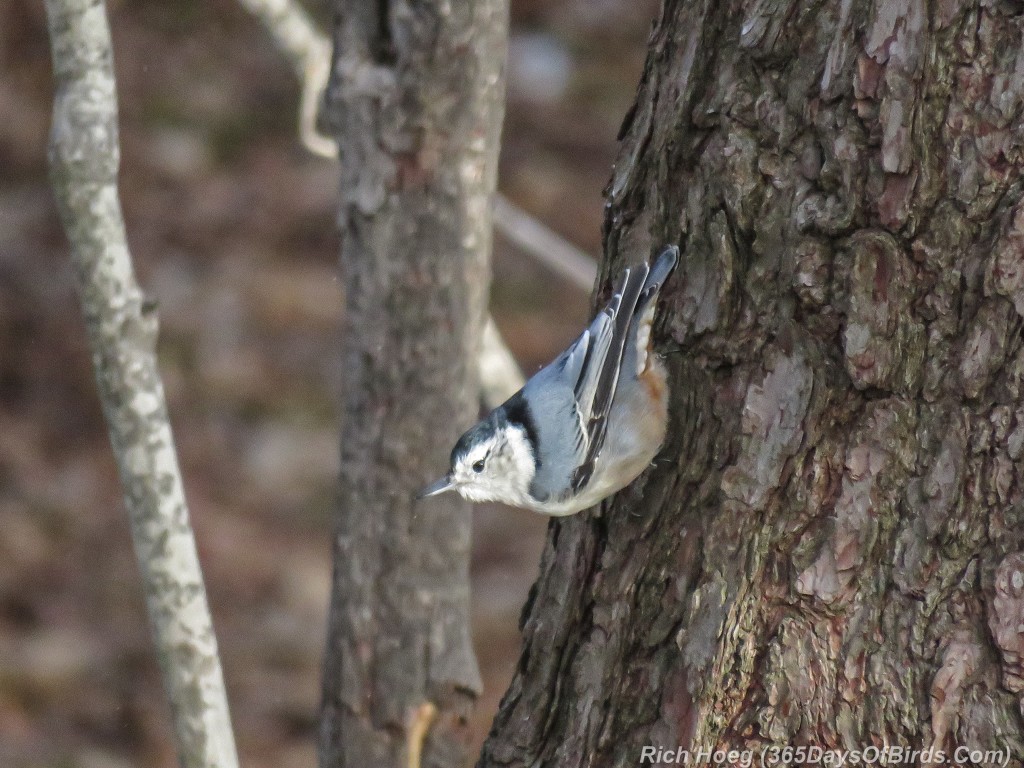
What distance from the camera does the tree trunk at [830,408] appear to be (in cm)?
159

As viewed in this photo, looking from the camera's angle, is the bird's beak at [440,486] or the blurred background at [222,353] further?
the blurred background at [222,353]

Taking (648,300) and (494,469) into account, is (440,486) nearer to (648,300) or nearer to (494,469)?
(494,469)

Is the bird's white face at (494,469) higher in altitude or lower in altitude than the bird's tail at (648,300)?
lower

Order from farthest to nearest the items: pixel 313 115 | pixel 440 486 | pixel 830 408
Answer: pixel 313 115
pixel 440 486
pixel 830 408

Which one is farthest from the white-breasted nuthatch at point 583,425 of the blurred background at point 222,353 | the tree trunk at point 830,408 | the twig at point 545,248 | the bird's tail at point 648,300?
the blurred background at point 222,353

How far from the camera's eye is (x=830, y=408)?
171 centimetres

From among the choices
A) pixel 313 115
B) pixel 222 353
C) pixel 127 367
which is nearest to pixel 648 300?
pixel 127 367

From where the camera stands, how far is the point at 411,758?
2.47 metres

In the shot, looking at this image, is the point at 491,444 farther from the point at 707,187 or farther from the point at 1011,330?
the point at 1011,330

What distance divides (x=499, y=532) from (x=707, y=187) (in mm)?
2809

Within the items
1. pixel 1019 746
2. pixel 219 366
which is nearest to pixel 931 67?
pixel 1019 746

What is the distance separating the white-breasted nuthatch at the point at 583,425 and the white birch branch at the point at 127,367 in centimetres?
47

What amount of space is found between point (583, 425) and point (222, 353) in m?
2.75

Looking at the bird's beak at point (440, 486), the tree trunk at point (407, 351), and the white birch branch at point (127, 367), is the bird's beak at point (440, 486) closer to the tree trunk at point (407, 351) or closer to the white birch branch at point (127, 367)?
the tree trunk at point (407, 351)
